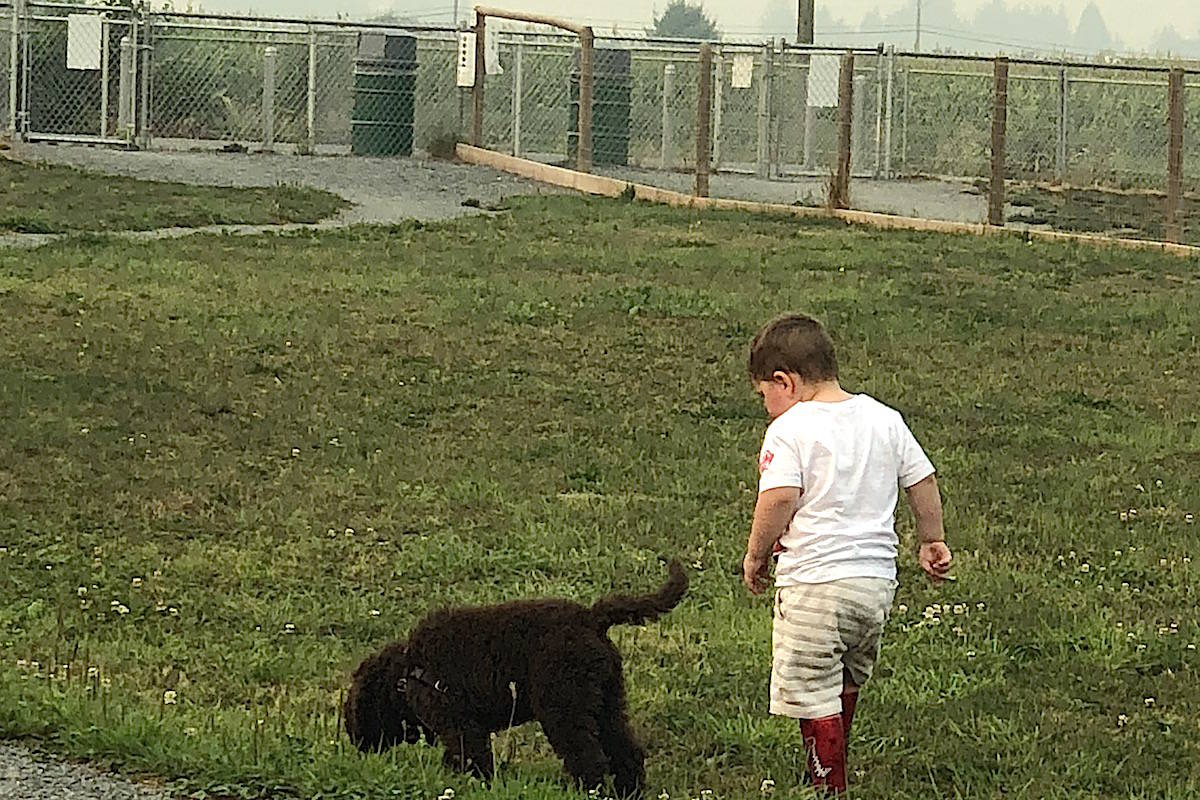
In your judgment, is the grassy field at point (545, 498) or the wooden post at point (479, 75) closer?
the grassy field at point (545, 498)

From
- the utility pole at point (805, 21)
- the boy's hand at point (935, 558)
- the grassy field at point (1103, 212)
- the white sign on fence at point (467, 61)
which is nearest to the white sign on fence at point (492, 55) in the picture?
the white sign on fence at point (467, 61)

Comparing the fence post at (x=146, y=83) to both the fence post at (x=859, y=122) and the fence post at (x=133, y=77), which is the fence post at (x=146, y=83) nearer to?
the fence post at (x=133, y=77)

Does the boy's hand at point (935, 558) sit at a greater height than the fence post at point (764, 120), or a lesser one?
lesser

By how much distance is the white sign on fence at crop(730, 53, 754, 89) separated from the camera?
1054 inches

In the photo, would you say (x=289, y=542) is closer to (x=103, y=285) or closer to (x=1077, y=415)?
(x=1077, y=415)

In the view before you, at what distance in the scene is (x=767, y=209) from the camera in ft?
68.4

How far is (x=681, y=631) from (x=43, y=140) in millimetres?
20301

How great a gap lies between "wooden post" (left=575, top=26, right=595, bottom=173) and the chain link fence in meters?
1.26

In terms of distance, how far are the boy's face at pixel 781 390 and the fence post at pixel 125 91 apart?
2179 centimetres

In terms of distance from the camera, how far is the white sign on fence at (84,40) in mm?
25281

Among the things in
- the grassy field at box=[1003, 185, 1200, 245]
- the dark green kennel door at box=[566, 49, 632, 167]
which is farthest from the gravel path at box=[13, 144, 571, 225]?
the grassy field at box=[1003, 185, 1200, 245]

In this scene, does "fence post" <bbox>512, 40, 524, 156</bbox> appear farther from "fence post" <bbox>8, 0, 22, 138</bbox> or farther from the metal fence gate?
"fence post" <bbox>8, 0, 22, 138</bbox>

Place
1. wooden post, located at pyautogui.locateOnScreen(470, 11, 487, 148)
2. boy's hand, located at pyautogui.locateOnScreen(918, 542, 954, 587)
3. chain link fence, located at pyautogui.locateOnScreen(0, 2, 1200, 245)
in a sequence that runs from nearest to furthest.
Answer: boy's hand, located at pyautogui.locateOnScreen(918, 542, 954, 587)
chain link fence, located at pyautogui.locateOnScreen(0, 2, 1200, 245)
wooden post, located at pyautogui.locateOnScreen(470, 11, 487, 148)

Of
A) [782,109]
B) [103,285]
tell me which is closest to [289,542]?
[103,285]
